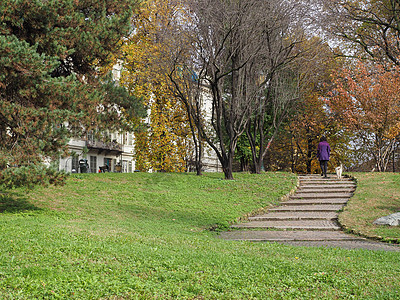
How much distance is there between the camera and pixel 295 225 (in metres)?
12.1

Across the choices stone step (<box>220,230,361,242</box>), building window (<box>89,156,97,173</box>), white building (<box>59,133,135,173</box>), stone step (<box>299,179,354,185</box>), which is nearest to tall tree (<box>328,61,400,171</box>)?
stone step (<box>299,179,354,185</box>)

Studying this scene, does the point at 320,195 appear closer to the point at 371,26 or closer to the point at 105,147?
the point at 371,26

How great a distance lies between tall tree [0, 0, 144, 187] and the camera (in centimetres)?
1050

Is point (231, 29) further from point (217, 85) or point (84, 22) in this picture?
point (84, 22)

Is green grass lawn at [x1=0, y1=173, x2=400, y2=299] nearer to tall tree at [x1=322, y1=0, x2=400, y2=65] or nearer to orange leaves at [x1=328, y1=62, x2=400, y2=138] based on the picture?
orange leaves at [x1=328, y1=62, x2=400, y2=138]

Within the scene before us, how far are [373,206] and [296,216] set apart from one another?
256cm

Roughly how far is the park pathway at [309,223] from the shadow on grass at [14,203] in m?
6.23

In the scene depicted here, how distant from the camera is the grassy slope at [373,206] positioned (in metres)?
10.3

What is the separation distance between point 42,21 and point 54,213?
565 centimetres

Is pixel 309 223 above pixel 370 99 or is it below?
below

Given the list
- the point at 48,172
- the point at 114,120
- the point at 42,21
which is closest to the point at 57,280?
the point at 48,172

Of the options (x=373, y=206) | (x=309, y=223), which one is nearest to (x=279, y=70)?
(x=373, y=206)

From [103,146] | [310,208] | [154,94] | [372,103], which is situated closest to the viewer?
[310,208]

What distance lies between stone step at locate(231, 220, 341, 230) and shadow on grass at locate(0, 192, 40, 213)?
6446mm
